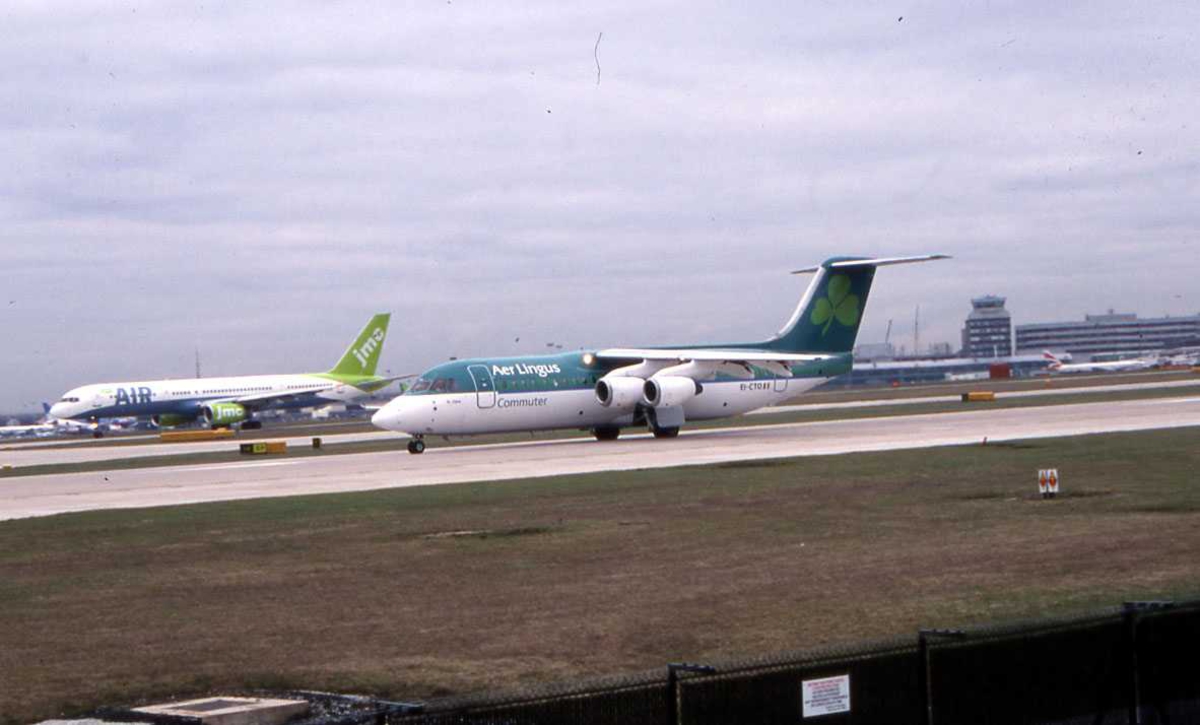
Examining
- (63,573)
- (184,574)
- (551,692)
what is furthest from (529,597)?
(551,692)

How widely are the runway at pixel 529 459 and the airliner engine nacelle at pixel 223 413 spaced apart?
38.7 m

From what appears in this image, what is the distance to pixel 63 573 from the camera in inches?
843

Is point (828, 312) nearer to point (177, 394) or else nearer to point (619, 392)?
point (619, 392)

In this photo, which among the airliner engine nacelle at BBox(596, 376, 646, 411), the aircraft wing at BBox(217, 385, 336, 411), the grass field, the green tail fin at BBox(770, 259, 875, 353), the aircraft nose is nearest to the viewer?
the grass field

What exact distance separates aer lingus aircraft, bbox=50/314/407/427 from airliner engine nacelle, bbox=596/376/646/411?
1691 inches

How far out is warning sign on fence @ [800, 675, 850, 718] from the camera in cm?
878

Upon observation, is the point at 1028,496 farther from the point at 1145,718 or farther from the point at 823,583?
the point at 1145,718

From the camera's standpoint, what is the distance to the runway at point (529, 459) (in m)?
37.5

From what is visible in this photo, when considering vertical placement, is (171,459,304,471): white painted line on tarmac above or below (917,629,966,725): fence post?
below

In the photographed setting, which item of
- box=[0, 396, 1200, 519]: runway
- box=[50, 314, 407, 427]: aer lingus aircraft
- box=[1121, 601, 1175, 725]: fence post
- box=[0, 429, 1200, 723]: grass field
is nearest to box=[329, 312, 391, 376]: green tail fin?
box=[50, 314, 407, 427]: aer lingus aircraft

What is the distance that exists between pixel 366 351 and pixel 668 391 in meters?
53.2

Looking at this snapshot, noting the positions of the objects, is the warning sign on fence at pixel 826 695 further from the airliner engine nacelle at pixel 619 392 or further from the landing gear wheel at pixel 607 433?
the landing gear wheel at pixel 607 433

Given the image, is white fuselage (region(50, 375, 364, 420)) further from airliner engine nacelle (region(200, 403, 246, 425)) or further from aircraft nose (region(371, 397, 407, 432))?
aircraft nose (region(371, 397, 407, 432))

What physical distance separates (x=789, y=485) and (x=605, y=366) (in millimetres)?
24603
